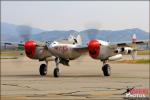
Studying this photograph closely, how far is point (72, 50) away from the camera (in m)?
33.3

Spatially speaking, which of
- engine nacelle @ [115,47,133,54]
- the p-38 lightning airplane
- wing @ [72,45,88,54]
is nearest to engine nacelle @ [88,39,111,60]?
the p-38 lightning airplane

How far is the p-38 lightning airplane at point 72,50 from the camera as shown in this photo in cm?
3161

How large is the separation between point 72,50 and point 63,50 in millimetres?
905

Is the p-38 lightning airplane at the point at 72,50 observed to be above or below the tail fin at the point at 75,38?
below

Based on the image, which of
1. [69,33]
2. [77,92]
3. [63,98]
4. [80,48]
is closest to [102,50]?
[80,48]

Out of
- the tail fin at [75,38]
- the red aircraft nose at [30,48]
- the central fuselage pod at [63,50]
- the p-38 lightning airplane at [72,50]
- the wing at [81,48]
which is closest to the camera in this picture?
the p-38 lightning airplane at [72,50]

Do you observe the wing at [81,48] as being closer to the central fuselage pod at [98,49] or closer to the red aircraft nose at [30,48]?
the central fuselage pod at [98,49]

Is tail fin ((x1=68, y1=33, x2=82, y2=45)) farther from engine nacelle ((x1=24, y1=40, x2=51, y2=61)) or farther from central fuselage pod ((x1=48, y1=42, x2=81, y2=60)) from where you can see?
engine nacelle ((x1=24, y1=40, x2=51, y2=61))

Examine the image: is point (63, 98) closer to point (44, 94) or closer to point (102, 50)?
point (44, 94)

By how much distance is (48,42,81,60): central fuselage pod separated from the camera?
106 feet

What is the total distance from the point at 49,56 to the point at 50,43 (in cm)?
193

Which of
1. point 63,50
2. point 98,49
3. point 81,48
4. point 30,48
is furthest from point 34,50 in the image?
point 98,49

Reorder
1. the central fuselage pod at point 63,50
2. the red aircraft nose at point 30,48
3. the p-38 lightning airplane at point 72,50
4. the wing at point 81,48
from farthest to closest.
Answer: the red aircraft nose at point 30,48 → the wing at point 81,48 → the central fuselage pod at point 63,50 → the p-38 lightning airplane at point 72,50

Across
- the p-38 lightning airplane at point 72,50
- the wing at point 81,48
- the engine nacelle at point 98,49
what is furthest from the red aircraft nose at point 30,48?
the engine nacelle at point 98,49
